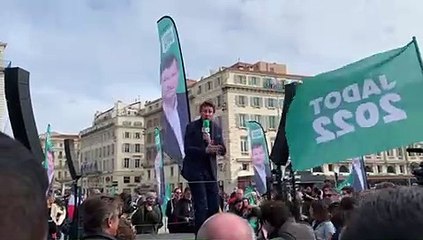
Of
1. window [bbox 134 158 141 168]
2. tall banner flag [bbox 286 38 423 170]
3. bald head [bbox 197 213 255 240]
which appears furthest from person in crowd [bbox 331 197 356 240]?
window [bbox 134 158 141 168]

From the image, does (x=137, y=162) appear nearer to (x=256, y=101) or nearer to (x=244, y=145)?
(x=244, y=145)

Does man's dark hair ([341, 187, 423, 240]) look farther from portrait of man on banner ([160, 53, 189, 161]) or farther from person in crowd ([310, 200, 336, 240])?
portrait of man on banner ([160, 53, 189, 161])

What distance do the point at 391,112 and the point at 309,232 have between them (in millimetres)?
1392

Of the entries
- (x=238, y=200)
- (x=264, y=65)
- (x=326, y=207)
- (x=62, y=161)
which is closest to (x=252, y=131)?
(x=238, y=200)

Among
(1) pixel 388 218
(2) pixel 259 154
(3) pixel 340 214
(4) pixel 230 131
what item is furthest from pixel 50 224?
(4) pixel 230 131

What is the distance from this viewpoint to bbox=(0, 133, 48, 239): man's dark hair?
2.58 ft

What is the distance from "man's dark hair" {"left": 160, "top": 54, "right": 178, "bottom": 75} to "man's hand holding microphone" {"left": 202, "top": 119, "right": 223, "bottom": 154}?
2.54m

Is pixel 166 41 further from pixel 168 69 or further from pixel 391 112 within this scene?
pixel 391 112

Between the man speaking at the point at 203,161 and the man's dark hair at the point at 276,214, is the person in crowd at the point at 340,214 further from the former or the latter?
the man speaking at the point at 203,161

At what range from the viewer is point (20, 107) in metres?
5.84

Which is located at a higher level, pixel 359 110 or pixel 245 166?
pixel 245 166

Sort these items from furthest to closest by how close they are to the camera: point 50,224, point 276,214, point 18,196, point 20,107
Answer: point 20,107, point 50,224, point 276,214, point 18,196

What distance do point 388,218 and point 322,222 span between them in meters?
5.39

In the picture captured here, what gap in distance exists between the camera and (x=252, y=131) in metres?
22.2
